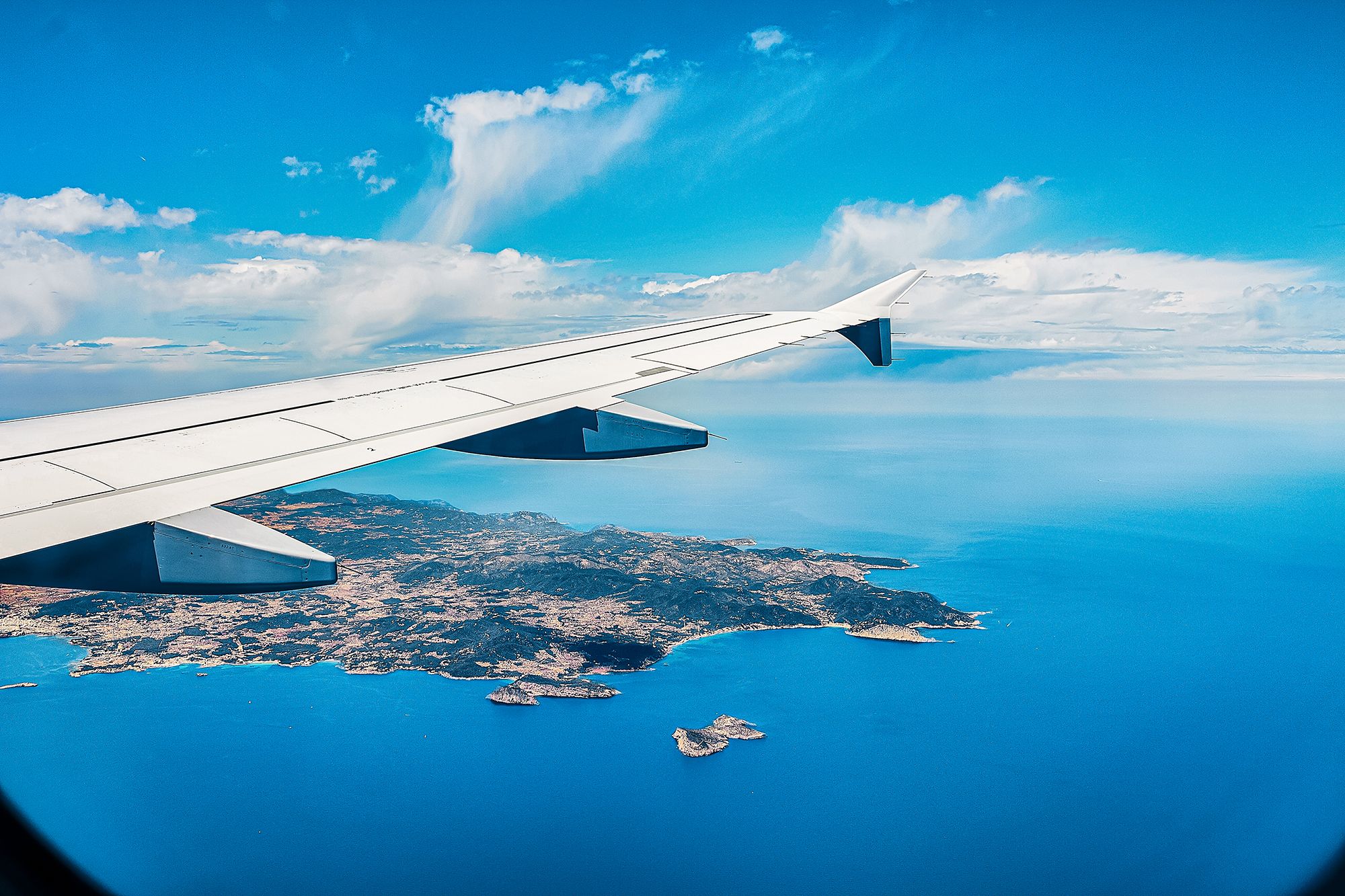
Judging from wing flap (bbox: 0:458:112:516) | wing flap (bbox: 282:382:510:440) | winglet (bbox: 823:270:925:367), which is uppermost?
winglet (bbox: 823:270:925:367)

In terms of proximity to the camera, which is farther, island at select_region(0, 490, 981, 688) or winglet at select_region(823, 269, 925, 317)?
island at select_region(0, 490, 981, 688)

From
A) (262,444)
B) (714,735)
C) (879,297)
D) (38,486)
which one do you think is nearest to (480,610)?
(714,735)

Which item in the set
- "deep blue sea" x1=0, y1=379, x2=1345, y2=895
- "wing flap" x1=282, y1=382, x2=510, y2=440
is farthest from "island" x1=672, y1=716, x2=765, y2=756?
"wing flap" x1=282, y1=382, x2=510, y2=440

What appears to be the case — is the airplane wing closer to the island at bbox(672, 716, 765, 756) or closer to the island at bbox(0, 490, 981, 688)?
the island at bbox(672, 716, 765, 756)

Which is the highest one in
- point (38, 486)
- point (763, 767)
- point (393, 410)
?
point (393, 410)

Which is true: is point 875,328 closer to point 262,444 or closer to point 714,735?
point 262,444

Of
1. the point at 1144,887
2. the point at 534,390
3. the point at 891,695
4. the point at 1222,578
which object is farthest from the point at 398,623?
the point at 1222,578
